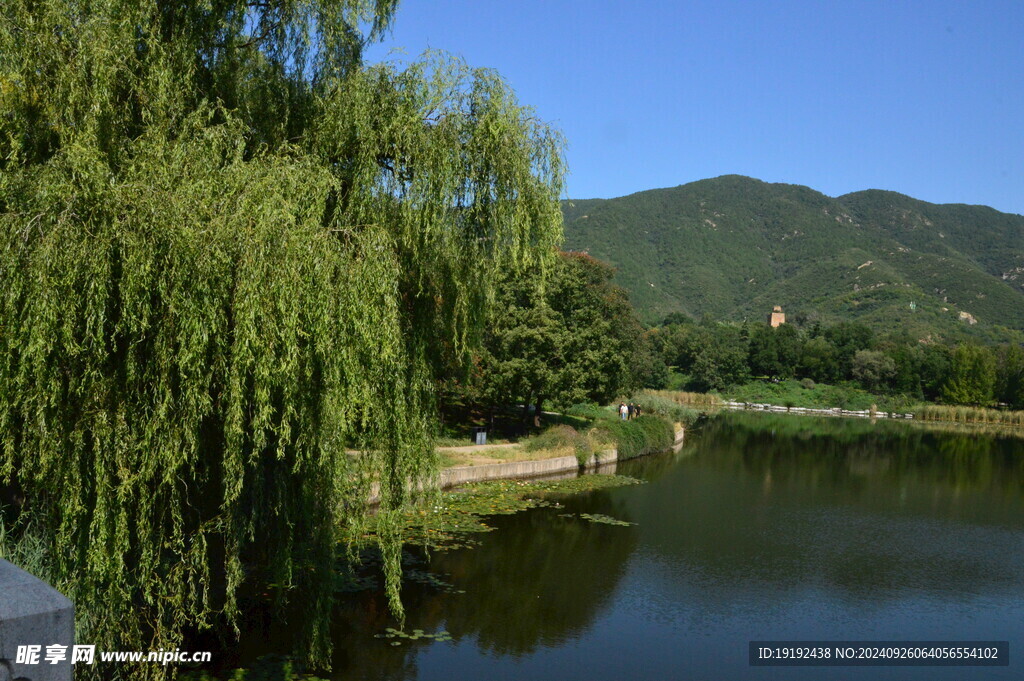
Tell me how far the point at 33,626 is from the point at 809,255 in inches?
6779

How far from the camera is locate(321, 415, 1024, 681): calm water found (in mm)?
12602

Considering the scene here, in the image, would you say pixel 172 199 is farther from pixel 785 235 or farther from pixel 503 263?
pixel 785 235

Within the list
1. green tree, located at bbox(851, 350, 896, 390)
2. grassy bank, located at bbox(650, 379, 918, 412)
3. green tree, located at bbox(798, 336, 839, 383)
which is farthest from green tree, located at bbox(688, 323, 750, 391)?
green tree, located at bbox(851, 350, 896, 390)

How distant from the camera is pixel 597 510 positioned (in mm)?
23547

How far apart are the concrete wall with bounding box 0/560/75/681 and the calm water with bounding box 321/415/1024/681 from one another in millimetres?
8302

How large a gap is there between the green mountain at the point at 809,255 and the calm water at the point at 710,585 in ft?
289

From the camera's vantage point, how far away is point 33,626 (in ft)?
10.5

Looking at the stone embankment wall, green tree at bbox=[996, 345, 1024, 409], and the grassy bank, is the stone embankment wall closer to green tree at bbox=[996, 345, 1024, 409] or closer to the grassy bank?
the grassy bank

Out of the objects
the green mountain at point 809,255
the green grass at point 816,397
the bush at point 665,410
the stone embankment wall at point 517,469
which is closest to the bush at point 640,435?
the stone embankment wall at point 517,469

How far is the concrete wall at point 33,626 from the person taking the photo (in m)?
3.15

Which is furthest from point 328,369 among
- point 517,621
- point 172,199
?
point 517,621

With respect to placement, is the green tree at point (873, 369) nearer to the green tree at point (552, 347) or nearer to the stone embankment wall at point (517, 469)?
the green tree at point (552, 347)

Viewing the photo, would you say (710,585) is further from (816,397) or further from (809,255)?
(809,255)

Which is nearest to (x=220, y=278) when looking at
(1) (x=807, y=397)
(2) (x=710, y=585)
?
(2) (x=710, y=585)
